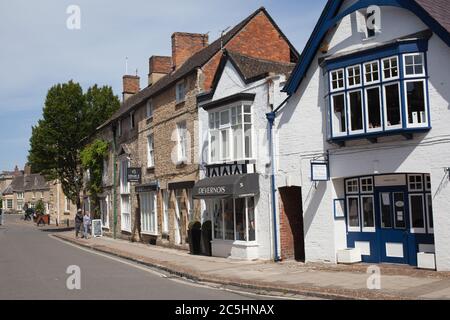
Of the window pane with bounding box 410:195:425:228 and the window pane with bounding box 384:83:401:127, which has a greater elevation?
the window pane with bounding box 384:83:401:127

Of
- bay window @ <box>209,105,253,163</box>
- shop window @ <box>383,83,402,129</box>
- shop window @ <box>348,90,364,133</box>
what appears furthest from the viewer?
bay window @ <box>209,105,253,163</box>

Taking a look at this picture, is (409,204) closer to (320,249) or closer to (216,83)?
(320,249)

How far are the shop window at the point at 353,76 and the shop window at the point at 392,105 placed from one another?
99 centimetres

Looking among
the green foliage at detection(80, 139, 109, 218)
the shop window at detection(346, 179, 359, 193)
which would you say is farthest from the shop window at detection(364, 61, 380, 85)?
the green foliage at detection(80, 139, 109, 218)

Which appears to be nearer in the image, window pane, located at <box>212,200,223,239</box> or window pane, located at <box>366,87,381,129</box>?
window pane, located at <box>366,87,381,129</box>

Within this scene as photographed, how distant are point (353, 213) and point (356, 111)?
10.5 ft

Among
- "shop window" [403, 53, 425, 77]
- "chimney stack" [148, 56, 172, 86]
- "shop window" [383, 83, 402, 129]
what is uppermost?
"chimney stack" [148, 56, 172, 86]

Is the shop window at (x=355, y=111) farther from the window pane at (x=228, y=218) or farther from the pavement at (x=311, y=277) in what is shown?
the window pane at (x=228, y=218)

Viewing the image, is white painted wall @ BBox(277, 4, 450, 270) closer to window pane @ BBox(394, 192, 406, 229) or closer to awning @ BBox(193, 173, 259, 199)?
window pane @ BBox(394, 192, 406, 229)

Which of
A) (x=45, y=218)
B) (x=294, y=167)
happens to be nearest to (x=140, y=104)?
(x=294, y=167)

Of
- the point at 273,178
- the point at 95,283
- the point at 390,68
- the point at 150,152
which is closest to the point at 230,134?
the point at 273,178

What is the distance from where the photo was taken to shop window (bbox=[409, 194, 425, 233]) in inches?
559

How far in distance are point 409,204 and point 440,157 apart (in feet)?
6.06

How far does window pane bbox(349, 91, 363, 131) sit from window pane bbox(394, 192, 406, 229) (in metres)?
2.24
